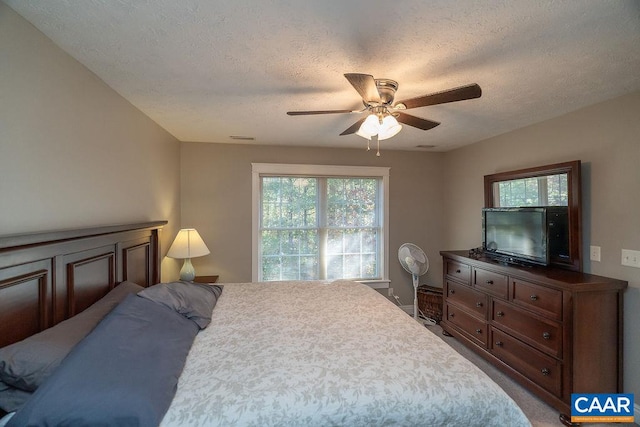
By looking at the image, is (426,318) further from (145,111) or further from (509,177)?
(145,111)

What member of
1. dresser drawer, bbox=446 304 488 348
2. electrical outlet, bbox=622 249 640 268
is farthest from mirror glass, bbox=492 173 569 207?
dresser drawer, bbox=446 304 488 348

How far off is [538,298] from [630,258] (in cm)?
66

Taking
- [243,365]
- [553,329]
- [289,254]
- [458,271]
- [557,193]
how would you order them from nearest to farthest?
[243,365] → [553,329] → [557,193] → [458,271] → [289,254]

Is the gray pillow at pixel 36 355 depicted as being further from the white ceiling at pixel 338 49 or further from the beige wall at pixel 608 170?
the beige wall at pixel 608 170

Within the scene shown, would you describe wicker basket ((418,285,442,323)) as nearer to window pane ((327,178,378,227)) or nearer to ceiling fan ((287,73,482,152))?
window pane ((327,178,378,227))

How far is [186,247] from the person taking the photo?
277cm

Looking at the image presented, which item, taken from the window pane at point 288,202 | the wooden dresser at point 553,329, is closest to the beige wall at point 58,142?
the window pane at point 288,202

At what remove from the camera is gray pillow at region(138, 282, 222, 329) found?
1.62m

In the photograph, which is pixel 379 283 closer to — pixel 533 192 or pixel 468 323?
pixel 468 323

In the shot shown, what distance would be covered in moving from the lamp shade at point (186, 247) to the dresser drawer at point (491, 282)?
2.89 metres

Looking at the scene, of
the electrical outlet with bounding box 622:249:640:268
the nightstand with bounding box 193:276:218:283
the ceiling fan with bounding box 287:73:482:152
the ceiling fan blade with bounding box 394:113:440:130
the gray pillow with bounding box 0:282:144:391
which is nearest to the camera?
the gray pillow with bounding box 0:282:144:391

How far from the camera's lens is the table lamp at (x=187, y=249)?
274 centimetres

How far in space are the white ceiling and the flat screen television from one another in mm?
958

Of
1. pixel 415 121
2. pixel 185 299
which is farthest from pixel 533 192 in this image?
pixel 185 299
